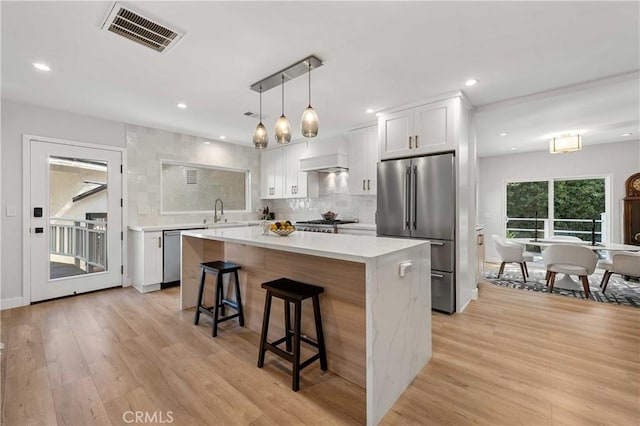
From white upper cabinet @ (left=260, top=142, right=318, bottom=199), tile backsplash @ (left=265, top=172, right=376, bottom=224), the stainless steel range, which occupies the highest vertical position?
white upper cabinet @ (left=260, top=142, right=318, bottom=199)

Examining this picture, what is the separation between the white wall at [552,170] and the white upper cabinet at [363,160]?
159 inches

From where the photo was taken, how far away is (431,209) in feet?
11.1

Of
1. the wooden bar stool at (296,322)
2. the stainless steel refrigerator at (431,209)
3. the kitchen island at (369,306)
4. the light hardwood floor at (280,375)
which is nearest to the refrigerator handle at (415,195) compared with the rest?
the stainless steel refrigerator at (431,209)

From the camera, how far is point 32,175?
3.62m

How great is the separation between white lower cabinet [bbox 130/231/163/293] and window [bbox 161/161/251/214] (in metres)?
0.79

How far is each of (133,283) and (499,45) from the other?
534cm

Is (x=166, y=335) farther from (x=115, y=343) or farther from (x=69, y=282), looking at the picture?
(x=69, y=282)

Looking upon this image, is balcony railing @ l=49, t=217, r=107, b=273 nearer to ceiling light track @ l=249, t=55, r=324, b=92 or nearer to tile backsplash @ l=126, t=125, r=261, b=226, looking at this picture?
tile backsplash @ l=126, t=125, r=261, b=226

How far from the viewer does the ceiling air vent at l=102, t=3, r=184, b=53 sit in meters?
1.93

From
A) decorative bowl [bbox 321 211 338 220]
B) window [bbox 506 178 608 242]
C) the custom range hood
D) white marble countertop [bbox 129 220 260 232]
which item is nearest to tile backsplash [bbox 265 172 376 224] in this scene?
decorative bowl [bbox 321 211 338 220]

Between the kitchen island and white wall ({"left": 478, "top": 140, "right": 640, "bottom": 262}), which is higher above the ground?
white wall ({"left": 478, "top": 140, "right": 640, "bottom": 262})

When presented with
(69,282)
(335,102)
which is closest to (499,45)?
(335,102)

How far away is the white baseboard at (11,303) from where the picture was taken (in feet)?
11.2

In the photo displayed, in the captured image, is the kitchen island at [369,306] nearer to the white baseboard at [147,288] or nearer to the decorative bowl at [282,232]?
the decorative bowl at [282,232]
